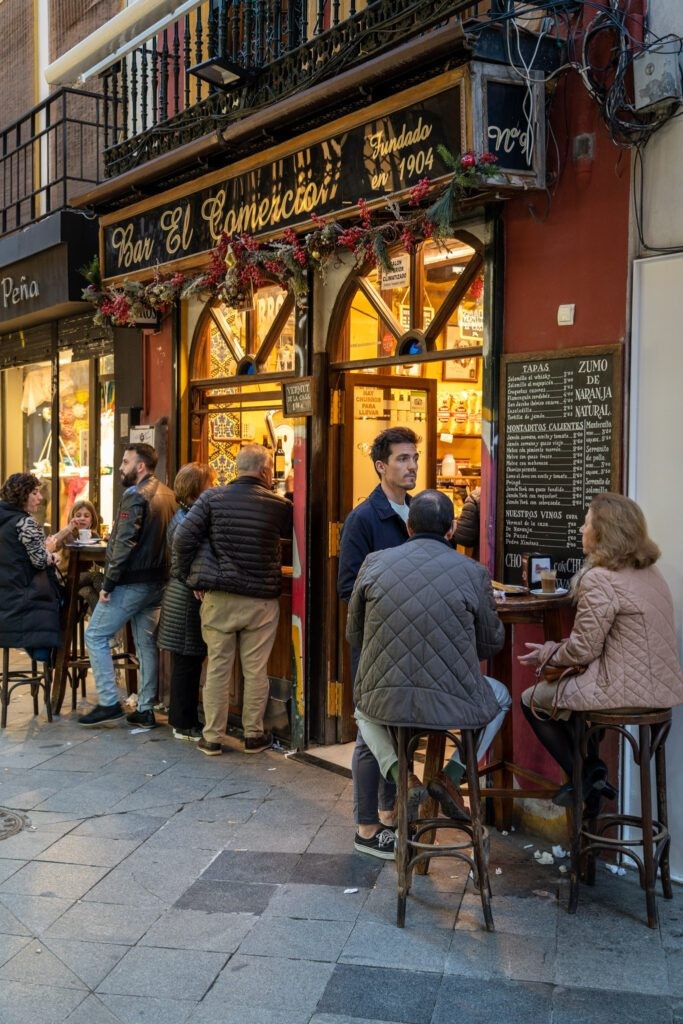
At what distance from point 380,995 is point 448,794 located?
113 cm

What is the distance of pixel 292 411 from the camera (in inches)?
279

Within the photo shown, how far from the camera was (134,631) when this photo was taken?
788 cm

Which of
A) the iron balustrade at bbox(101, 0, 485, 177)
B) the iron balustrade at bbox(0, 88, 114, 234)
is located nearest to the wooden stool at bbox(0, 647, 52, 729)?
the iron balustrade at bbox(101, 0, 485, 177)

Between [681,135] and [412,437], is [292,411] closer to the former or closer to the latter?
[412,437]

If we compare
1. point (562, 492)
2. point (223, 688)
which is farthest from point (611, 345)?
point (223, 688)

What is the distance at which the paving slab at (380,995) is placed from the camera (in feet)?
12.3

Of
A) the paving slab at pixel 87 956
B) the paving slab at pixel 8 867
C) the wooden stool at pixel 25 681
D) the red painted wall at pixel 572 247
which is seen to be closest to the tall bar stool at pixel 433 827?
the paving slab at pixel 87 956

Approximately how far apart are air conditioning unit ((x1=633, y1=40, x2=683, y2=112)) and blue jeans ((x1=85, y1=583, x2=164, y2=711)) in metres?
4.67

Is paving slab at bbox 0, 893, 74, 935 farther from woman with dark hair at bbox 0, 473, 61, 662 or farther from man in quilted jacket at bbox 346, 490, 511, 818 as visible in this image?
woman with dark hair at bbox 0, 473, 61, 662

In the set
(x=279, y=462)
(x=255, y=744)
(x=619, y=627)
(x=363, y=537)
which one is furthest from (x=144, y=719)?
(x=619, y=627)

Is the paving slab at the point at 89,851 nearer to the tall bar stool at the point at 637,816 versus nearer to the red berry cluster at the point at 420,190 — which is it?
the tall bar stool at the point at 637,816

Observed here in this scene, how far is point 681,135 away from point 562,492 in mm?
1751

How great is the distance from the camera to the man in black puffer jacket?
22.1 feet

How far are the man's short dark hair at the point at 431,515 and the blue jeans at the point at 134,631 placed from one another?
3548 mm
